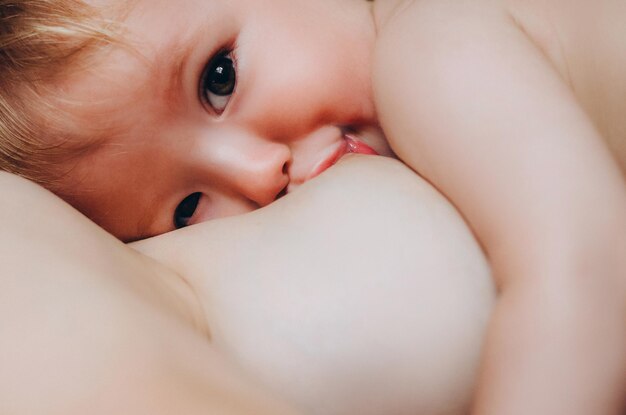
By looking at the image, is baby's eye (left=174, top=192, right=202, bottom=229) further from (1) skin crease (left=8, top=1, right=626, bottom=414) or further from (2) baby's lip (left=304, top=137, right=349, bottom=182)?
(1) skin crease (left=8, top=1, right=626, bottom=414)

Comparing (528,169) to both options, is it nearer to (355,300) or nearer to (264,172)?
(355,300)

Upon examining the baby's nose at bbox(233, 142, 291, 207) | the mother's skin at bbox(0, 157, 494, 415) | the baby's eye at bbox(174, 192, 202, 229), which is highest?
the mother's skin at bbox(0, 157, 494, 415)

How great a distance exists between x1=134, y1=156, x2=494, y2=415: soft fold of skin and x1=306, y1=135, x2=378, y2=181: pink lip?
0.20 meters

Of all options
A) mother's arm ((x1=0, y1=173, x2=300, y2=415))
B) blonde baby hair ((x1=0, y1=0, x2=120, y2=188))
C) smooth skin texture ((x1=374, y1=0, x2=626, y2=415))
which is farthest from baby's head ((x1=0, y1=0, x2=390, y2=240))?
mother's arm ((x1=0, y1=173, x2=300, y2=415))

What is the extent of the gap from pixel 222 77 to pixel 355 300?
0.38m

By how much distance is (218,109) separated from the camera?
0.77 m

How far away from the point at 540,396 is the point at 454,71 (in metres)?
0.27

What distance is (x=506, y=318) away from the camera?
1.55ft

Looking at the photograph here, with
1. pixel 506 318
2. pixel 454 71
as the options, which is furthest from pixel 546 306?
pixel 454 71

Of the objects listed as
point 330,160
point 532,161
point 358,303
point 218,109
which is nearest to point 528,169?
point 532,161

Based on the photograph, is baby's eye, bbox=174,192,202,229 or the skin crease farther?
baby's eye, bbox=174,192,202,229

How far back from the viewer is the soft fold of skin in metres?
0.47

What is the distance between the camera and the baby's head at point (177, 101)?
2.23ft

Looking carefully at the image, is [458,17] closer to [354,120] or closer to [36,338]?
[354,120]
